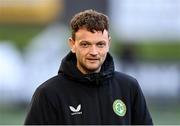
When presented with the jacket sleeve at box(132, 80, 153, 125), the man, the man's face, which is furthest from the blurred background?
the man's face

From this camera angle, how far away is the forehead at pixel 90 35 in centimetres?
552

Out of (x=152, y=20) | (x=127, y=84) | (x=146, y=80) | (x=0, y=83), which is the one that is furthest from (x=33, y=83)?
(x=127, y=84)

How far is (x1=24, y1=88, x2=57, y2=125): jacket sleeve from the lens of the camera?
547 centimetres

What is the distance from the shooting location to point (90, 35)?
5523mm

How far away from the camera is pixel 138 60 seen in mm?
20812

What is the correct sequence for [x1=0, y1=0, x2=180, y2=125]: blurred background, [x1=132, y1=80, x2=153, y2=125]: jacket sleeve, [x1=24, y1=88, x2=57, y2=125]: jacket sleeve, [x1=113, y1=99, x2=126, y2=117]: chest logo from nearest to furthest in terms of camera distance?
[x1=24, y1=88, x2=57, y2=125]: jacket sleeve → [x1=113, y1=99, x2=126, y2=117]: chest logo → [x1=132, y1=80, x2=153, y2=125]: jacket sleeve → [x1=0, y1=0, x2=180, y2=125]: blurred background

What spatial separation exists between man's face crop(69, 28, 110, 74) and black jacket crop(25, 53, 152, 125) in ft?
0.24

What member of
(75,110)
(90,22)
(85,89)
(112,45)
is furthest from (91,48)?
(112,45)

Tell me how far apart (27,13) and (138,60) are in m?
3.34

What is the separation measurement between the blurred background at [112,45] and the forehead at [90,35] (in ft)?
38.8

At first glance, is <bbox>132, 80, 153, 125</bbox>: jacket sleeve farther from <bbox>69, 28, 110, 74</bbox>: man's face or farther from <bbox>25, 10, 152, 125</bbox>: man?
<bbox>69, 28, 110, 74</bbox>: man's face

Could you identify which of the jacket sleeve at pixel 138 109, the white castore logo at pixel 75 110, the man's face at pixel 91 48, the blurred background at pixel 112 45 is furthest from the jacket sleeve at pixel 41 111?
the blurred background at pixel 112 45

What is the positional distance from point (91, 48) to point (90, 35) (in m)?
0.08

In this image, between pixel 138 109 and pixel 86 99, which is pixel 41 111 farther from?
pixel 138 109
